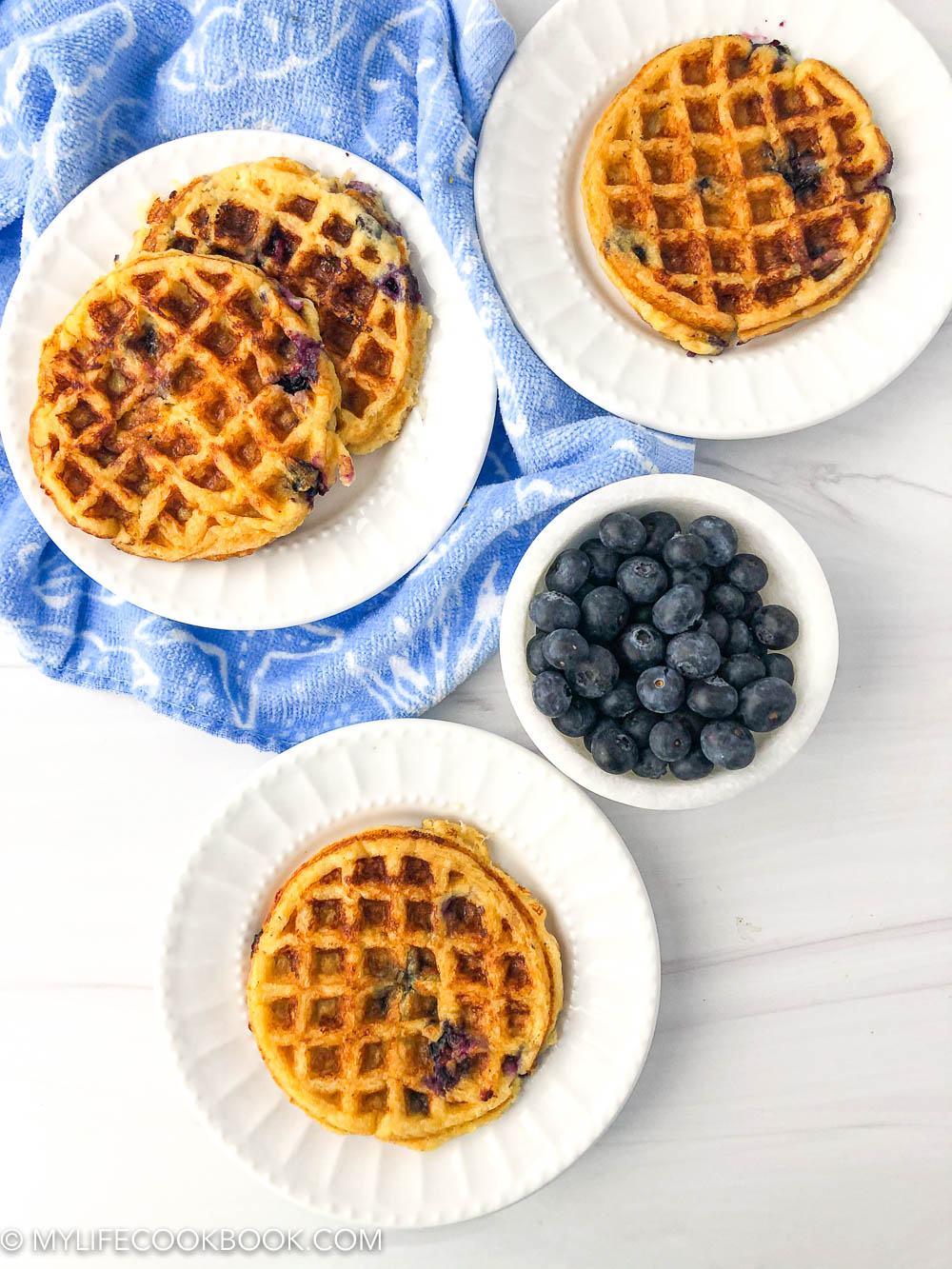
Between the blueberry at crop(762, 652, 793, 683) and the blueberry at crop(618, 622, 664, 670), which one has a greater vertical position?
the blueberry at crop(618, 622, 664, 670)

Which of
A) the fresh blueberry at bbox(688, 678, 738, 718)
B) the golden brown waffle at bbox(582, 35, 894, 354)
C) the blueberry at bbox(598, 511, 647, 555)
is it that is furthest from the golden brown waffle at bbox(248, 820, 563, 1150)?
the golden brown waffle at bbox(582, 35, 894, 354)

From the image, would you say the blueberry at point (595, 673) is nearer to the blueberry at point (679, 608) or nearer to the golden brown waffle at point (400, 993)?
the blueberry at point (679, 608)

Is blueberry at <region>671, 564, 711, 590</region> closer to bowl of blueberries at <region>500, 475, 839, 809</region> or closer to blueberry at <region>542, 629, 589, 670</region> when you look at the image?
bowl of blueberries at <region>500, 475, 839, 809</region>

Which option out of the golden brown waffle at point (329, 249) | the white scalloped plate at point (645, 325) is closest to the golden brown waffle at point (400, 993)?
the golden brown waffle at point (329, 249)

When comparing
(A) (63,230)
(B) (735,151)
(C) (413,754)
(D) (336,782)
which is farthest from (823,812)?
(A) (63,230)

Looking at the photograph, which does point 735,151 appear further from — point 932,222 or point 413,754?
point 413,754

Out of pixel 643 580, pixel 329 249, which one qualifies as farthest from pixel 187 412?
pixel 643 580
